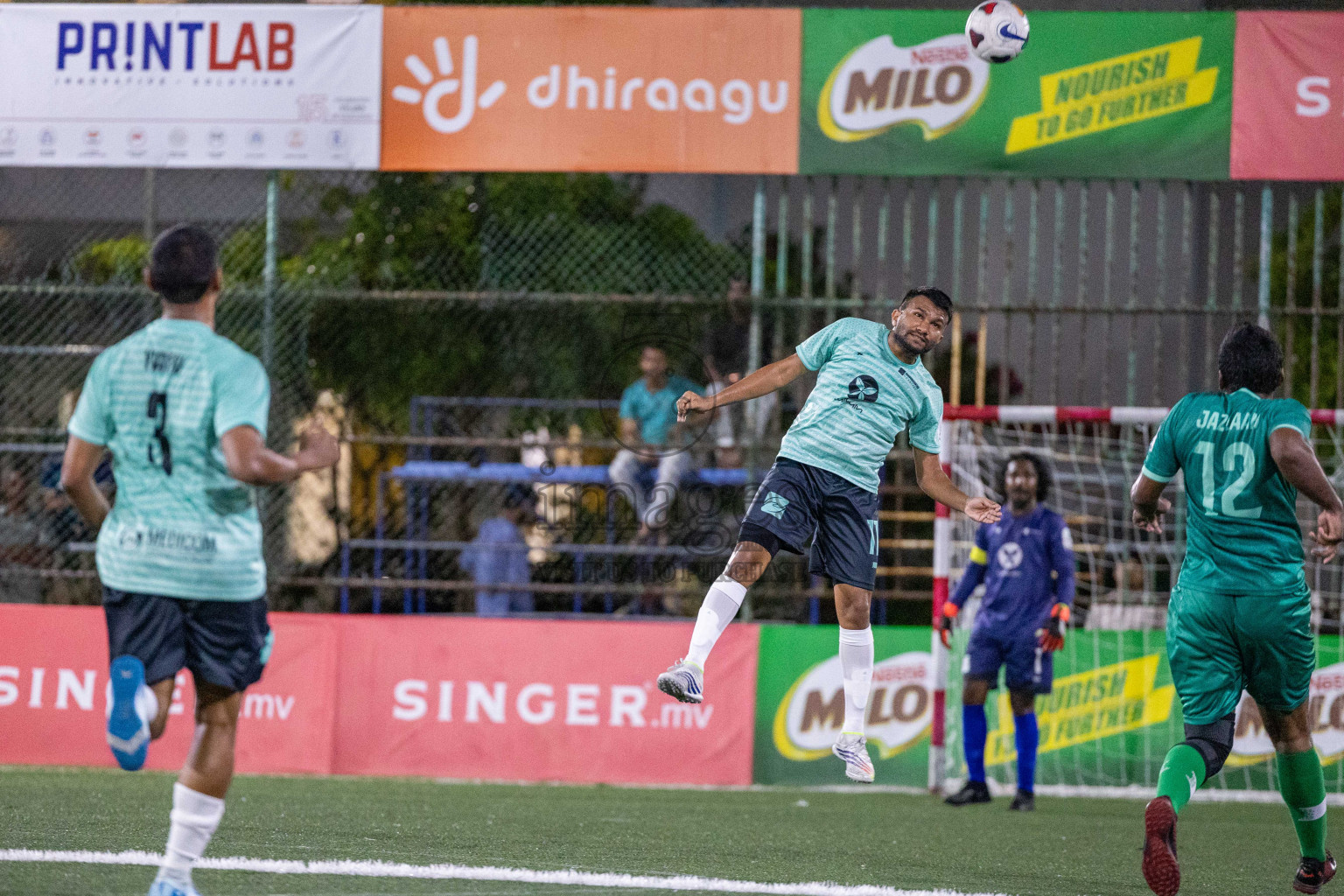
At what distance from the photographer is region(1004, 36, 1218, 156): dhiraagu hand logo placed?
10906 mm

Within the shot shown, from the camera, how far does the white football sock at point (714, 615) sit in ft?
20.5

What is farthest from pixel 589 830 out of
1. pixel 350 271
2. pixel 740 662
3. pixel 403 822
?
pixel 350 271

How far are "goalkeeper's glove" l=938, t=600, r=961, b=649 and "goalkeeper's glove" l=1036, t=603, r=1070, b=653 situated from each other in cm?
57

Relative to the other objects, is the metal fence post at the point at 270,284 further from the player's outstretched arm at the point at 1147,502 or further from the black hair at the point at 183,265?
the player's outstretched arm at the point at 1147,502

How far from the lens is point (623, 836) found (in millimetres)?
7391

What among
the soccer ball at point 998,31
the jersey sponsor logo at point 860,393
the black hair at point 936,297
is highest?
the soccer ball at point 998,31

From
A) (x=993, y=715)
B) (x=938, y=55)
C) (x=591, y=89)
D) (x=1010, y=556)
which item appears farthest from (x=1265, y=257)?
(x=591, y=89)

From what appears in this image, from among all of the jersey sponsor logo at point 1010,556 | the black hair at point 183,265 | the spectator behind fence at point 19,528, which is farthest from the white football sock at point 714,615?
the spectator behind fence at point 19,528

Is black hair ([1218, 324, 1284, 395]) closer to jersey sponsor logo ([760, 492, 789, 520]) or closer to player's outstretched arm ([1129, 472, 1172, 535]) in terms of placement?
player's outstretched arm ([1129, 472, 1172, 535])

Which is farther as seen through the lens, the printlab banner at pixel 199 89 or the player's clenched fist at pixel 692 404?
the printlab banner at pixel 199 89

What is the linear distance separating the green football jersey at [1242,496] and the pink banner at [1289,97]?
5.85m

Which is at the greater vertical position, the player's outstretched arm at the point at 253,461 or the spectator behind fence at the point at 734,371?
the spectator behind fence at the point at 734,371

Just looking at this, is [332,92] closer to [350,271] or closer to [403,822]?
[350,271]

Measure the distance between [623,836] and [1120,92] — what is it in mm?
6664
